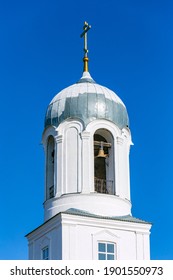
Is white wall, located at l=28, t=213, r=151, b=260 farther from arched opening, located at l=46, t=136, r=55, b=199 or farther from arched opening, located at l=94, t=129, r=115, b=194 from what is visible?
arched opening, located at l=94, t=129, r=115, b=194

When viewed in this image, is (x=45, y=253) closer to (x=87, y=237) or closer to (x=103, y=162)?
(x=87, y=237)

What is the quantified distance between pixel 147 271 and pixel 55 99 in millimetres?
10465

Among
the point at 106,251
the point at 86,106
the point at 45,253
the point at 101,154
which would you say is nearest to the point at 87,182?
the point at 101,154

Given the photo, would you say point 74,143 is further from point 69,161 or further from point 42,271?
point 42,271

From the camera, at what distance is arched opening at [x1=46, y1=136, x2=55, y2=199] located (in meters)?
31.6

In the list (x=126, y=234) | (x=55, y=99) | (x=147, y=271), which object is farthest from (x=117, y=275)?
(x=55, y=99)

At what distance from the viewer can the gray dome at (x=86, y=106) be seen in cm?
3180

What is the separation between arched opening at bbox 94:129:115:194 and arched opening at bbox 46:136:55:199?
1.70 metres

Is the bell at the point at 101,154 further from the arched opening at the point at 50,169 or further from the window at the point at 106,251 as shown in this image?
the window at the point at 106,251

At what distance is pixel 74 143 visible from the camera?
31312 millimetres

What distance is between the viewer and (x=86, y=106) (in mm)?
31859

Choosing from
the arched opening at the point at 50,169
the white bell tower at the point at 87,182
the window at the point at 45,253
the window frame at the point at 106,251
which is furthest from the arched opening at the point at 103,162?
the window at the point at 45,253

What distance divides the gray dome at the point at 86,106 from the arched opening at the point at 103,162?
777 mm

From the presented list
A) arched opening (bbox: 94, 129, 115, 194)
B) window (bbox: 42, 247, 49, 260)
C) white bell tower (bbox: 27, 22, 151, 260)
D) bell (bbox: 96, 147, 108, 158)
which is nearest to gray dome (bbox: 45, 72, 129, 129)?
white bell tower (bbox: 27, 22, 151, 260)
